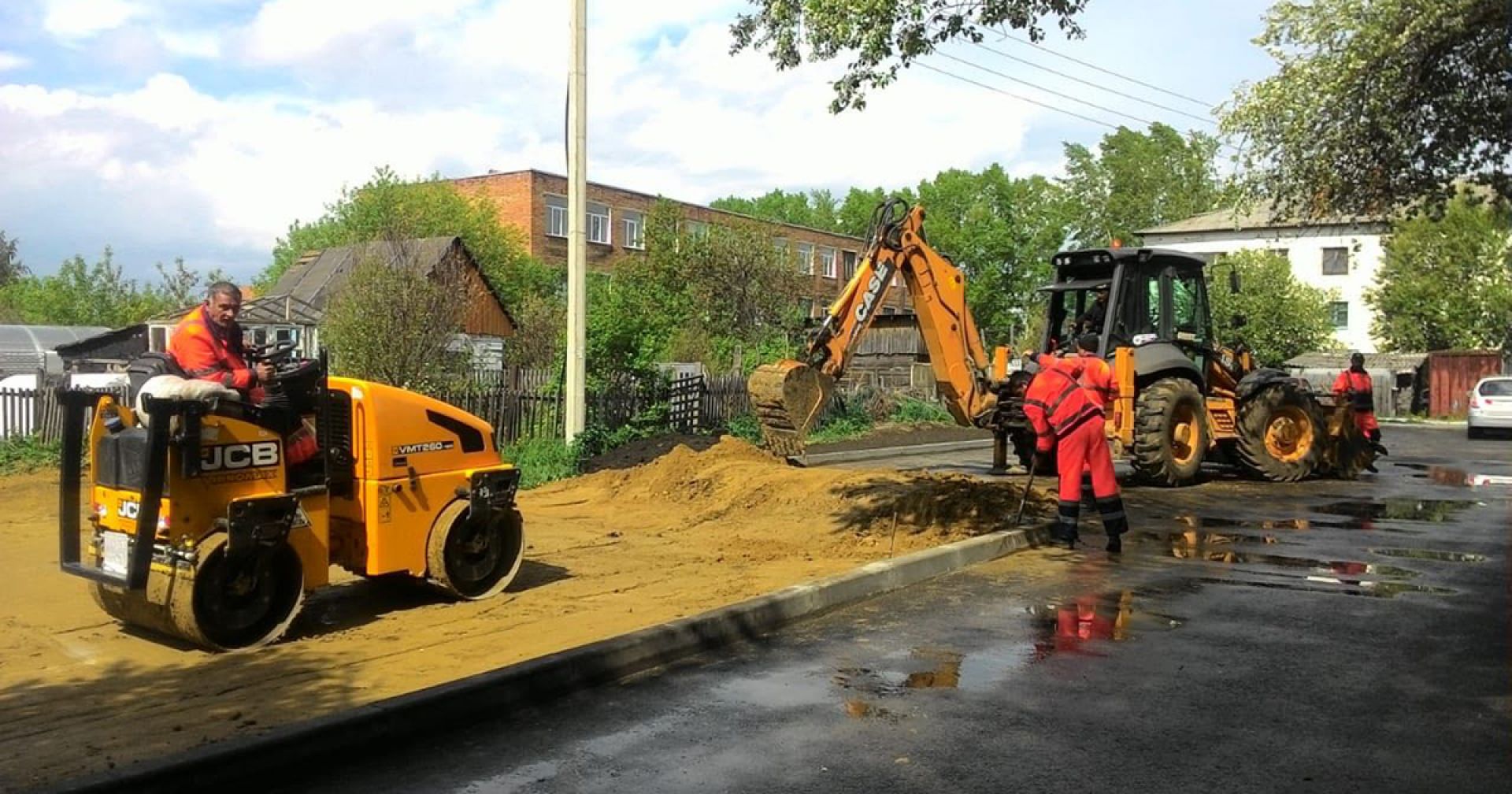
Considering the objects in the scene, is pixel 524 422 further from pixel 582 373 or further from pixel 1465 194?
pixel 1465 194

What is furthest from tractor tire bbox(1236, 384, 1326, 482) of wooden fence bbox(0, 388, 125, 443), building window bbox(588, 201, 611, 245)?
building window bbox(588, 201, 611, 245)

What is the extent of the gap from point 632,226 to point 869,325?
127ft

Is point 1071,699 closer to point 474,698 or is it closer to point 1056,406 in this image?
point 474,698

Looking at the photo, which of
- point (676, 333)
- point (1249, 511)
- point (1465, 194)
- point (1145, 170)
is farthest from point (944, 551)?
point (1145, 170)

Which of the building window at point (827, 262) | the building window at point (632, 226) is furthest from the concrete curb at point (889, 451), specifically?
the building window at point (827, 262)

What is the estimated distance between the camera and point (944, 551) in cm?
927

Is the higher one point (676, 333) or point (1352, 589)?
point (676, 333)

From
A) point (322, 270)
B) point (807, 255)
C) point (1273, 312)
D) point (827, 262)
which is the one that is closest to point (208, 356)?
point (322, 270)

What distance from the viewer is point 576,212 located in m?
15.8

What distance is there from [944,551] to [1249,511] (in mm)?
5509

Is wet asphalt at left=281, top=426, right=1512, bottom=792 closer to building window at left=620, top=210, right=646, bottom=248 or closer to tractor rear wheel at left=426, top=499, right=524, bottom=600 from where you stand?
tractor rear wheel at left=426, top=499, right=524, bottom=600

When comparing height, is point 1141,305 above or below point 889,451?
above

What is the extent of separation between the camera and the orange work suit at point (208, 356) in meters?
6.73

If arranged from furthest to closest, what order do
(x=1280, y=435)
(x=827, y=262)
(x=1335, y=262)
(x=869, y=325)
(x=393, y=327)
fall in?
1. (x=827, y=262)
2. (x=1335, y=262)
3. (x=393, y=327)
4. (x=1280, y=435)
5. (x=869, y=325)
